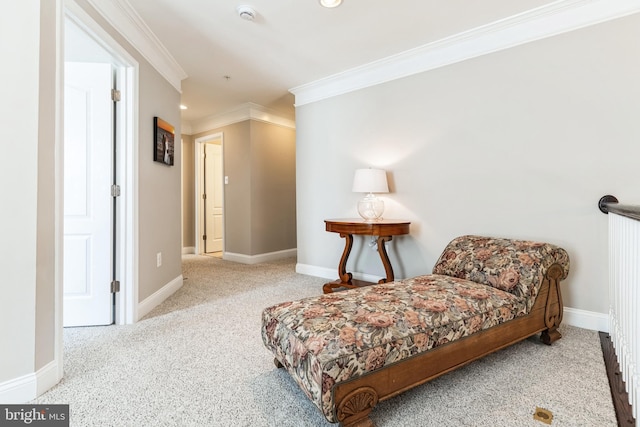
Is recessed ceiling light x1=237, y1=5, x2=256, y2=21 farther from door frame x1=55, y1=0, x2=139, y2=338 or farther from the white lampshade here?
the white lampshade

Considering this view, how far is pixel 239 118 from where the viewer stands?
4.71 meters

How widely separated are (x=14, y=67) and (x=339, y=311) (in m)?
1.82

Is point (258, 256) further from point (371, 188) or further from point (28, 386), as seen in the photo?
point (28, 386)

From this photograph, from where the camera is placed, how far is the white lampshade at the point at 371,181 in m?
3.00

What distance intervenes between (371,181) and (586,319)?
75.9 inches

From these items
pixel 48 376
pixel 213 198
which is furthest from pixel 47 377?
pixel 213 198

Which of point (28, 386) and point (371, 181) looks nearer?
point (28, 386)

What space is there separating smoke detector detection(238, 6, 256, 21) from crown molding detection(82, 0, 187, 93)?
76cm

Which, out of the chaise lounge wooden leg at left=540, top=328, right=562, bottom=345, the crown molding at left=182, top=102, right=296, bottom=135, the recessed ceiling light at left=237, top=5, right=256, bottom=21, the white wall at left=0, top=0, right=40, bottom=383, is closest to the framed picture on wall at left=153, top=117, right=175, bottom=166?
the recessed ceiling light at left=237, top=5, right=256, bottom=21

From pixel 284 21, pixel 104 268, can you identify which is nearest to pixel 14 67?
pixel 104 268

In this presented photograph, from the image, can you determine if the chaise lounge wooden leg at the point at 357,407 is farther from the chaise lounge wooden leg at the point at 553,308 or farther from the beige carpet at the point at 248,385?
the chaise lounge wooden leg at the point at 553,308

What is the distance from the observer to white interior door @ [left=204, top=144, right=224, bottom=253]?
225 inches

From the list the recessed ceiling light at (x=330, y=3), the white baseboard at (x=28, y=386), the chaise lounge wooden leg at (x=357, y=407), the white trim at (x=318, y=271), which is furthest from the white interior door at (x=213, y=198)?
the chaise lounge wooden leg at (x=357, y=407)

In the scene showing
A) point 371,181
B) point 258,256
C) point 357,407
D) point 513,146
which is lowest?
point 357,407
